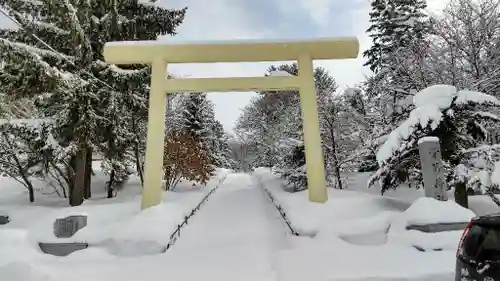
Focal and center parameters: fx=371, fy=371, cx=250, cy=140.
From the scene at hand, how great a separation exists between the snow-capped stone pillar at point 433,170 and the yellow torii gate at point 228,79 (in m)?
2.85

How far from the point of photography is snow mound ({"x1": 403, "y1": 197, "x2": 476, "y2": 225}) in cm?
655

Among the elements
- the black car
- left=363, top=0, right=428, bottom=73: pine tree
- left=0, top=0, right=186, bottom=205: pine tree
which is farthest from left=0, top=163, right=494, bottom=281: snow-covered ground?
left=363, top=0, right=428, bottom=73: pine tree


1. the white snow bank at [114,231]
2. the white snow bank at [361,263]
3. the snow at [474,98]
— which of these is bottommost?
the white snow bank at [361,263]

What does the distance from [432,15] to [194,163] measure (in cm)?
1177

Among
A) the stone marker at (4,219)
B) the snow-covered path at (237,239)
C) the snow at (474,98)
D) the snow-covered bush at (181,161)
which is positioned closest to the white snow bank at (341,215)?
the snow-covered path at (237,239)

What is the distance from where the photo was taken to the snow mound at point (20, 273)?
16.1 ft

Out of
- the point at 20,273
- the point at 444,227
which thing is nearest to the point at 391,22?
the point at 444,227

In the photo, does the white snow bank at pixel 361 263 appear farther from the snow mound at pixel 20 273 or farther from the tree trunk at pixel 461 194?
the tree trunk at pixel 461 194

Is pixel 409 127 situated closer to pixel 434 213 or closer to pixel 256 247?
pixel 434 213

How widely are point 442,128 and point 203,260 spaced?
6.60 meters

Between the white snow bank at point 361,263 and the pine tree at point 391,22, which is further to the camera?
the pine tree at point 391,22

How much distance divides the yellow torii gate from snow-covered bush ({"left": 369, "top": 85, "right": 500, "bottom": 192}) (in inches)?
74.1

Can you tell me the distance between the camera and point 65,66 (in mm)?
13195

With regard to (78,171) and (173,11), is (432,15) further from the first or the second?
(78,171)
